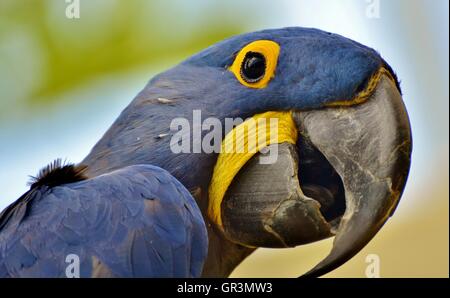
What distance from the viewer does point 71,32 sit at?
5.62m

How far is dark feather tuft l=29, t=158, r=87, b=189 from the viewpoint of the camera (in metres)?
3.67

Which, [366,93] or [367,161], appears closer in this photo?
[367,161]

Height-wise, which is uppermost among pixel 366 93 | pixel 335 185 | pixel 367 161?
pixel 366 93

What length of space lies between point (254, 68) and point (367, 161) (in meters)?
0.62

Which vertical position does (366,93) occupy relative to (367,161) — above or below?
above

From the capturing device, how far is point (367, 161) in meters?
3.52

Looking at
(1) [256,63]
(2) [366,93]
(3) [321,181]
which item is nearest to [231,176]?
(3) [321,181]

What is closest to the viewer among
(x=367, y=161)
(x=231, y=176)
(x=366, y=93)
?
(x=367, y=161)

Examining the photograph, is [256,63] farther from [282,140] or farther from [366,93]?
[366,93]

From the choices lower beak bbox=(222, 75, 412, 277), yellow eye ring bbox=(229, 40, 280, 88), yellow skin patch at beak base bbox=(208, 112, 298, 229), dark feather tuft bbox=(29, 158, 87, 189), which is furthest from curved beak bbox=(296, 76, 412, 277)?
dark feather tuft bbox=(29, 158, 87, 189)

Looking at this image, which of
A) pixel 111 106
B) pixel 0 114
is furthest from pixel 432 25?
pixel 0 114
